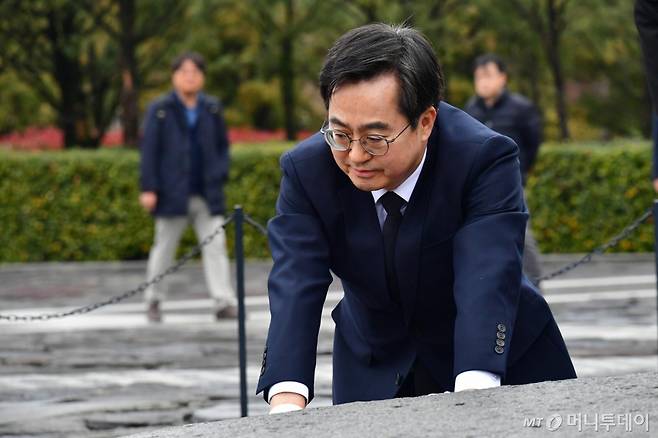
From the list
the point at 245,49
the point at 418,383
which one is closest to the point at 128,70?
the point at 245,49

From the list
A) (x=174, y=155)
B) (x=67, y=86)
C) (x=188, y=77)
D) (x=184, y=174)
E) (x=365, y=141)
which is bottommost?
(x=67, y=86)

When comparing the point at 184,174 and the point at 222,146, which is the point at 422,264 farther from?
the point at 222,146

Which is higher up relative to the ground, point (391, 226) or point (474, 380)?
point (391, 226)

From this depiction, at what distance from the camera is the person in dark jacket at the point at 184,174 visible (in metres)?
10.7

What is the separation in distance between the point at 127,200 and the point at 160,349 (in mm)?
6640

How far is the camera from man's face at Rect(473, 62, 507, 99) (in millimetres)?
10141

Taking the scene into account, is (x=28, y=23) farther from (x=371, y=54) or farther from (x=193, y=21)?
(x=371, y=54)

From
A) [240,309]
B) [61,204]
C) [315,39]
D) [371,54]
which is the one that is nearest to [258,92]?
[315,39]

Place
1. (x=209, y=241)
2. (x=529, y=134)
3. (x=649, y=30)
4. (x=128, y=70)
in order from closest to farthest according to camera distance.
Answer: (x=649, y=30)
(x=209, y=241)
(x=529, y=134)
(x=128, y=70)

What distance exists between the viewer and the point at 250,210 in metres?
15.7

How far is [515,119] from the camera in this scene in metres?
10.1

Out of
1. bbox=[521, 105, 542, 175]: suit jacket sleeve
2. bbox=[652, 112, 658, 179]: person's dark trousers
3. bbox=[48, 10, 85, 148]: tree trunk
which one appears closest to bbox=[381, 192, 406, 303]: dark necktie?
bbox=[652, 112, 658, 179]: person's dark trousers

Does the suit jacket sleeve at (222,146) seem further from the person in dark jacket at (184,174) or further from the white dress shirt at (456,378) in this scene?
the white dress shirt at (456,378)

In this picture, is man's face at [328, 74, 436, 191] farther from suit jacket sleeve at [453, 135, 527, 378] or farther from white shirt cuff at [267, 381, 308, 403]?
white shirt cuff at [267, 381, 308, 403]
